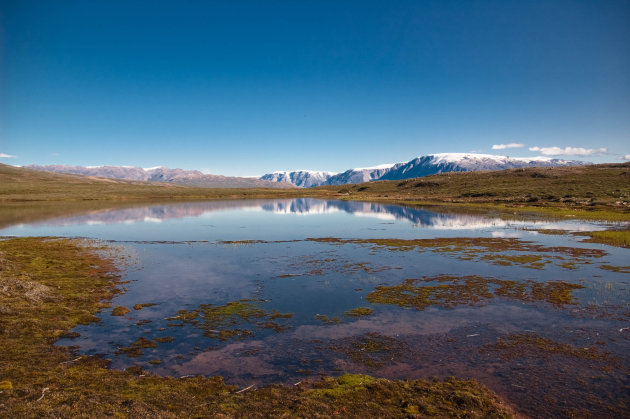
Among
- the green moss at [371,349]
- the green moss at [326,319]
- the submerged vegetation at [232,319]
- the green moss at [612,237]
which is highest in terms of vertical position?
the green moss at [612,237]

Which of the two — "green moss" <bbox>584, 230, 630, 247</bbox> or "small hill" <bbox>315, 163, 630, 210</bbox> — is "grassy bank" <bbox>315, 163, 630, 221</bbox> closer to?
"small hill" <bbox>315, 163, 630, 210</bbox>

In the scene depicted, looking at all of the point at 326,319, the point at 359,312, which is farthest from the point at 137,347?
the point at 359,312

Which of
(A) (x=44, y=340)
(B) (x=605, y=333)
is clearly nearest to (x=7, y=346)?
(A) (x=44, y=340)

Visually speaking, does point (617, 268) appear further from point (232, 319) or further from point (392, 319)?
point (232, 319)

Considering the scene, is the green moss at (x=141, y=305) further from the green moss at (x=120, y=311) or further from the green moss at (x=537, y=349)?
the green moss at (x=537, y=349)

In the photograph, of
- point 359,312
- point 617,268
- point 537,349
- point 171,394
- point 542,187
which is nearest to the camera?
point 171,394

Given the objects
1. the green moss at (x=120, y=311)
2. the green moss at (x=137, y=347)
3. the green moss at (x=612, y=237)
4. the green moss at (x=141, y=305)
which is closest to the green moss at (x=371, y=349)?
the green moss at (x=137, y=347)

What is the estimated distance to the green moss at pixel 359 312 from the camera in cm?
1920

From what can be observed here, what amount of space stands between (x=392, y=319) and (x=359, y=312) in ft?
6.46

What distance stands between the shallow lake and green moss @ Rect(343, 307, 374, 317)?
0.06 metres

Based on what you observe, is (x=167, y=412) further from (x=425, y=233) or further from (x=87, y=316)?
(x=425, y=233)

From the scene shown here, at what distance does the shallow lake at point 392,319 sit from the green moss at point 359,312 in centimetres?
6

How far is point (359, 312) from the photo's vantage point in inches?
768

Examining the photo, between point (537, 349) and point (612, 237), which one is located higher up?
point (612, 237)
